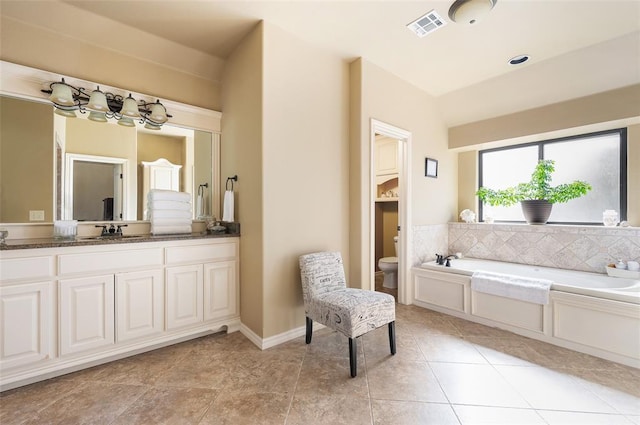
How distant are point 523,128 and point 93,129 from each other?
469 centimetres

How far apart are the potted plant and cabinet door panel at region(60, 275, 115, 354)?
4.42m

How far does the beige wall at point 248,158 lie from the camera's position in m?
2.34

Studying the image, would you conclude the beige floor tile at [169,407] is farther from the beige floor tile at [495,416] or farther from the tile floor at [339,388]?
the beige floor tile at [495,416]

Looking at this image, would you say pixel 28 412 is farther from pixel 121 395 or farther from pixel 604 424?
pixel 604 424

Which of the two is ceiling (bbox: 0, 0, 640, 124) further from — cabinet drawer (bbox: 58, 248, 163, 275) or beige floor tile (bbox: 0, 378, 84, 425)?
beige floor tile (bbox: 0, 378, 84, 425)

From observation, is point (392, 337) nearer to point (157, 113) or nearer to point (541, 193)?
point (541, 193)

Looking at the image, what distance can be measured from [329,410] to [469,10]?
9.57ft

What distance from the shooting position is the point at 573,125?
3.04 meters

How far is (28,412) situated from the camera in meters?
1.56

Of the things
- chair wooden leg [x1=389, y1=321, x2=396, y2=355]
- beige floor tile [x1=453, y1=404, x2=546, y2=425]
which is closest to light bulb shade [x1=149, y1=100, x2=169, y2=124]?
chair wooden leg [x1=389, y1=321, x2=396, y2=355]

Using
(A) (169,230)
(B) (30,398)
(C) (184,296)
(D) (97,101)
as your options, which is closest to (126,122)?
(D) (97,101)

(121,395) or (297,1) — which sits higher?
(297,1)

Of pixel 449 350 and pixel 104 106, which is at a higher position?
pixel 104 106

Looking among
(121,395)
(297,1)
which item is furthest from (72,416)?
(297,1)
